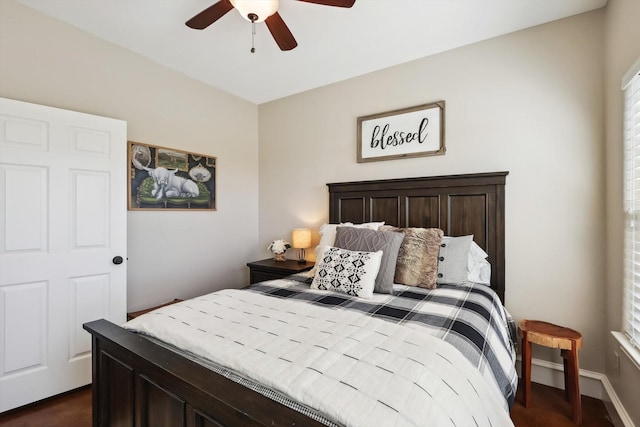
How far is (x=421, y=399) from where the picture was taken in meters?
0.79

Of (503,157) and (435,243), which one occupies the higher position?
(503,157)

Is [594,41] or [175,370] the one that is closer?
[175,370]

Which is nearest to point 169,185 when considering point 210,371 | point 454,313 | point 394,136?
point 394,136

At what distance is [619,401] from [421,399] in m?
1.91

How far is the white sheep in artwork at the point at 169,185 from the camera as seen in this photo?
2779 millimetres

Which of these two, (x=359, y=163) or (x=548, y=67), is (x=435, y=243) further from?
(x=548, y=67)

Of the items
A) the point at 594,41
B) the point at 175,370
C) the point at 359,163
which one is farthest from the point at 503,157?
→ the point at 175,370

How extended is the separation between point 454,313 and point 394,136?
1.80 metres

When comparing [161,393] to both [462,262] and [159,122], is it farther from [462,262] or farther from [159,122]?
Answer: [159,122]

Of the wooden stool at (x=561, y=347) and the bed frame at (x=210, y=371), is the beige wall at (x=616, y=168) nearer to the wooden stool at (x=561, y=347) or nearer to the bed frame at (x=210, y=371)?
the wooden stool at (x=561, y=347)

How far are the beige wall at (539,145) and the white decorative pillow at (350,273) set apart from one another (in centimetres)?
117

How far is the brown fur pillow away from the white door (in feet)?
7.15

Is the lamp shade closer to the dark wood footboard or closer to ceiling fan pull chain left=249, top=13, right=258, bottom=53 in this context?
ceiling fan pull chain left=249, top=13, right=258, bottom=53

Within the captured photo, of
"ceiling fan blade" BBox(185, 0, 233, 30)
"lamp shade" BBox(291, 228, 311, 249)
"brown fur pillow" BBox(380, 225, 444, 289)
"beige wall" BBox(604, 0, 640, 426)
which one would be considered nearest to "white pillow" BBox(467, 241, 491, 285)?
"brown fur pillow" BBox(380, 225, 444, 289)
